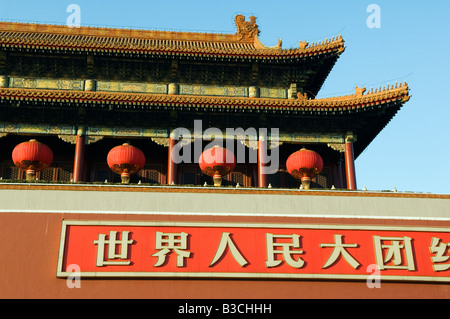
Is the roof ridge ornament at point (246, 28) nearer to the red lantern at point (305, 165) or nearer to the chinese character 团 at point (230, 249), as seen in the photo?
the red lantern at point (305, 165)

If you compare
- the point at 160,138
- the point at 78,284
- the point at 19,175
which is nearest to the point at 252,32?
the point at 160,138

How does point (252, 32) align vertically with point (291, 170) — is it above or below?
above

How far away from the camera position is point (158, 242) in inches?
563

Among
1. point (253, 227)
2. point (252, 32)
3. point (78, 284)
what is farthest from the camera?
point (252, 32)

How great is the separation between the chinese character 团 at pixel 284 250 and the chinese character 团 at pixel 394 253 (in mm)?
1984

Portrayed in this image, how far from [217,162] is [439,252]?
651cm

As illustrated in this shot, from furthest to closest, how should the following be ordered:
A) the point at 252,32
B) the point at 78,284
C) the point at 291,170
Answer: the point at 252,32 < the point at 291,170 < the point at 78,284

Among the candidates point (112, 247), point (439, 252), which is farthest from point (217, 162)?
point (439, 252)

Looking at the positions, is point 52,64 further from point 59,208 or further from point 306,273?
point 306,273

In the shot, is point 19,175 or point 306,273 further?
point 19,175

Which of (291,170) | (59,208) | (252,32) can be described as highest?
(252,32)

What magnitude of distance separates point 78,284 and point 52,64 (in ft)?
31.3

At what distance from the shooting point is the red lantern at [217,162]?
17000 mm

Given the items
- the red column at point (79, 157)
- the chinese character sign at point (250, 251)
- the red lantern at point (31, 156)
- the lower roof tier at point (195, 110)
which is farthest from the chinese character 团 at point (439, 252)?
the red lantern at point (31, 156)
